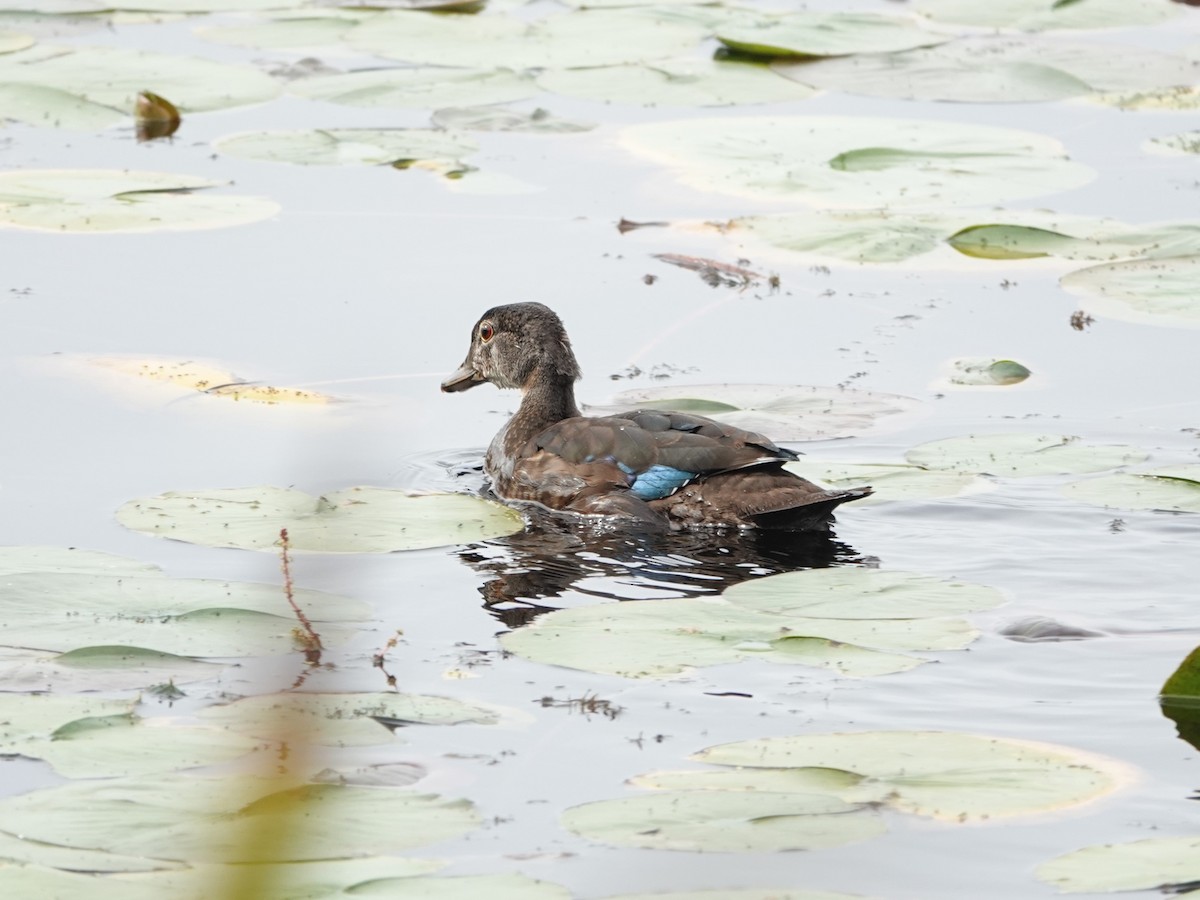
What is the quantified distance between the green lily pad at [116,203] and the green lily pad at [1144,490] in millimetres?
5260

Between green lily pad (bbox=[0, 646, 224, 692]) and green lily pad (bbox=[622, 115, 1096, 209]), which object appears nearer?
green lily pad (bbox=[0, 646, 224, 692])

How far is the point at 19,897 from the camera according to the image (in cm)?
392

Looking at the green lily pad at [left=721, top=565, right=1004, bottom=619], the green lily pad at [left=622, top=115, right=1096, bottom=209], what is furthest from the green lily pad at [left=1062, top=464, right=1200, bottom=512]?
the green lily pad at [left=622, top=115, right=1096, bottom=209]

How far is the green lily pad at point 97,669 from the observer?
5.39 metres

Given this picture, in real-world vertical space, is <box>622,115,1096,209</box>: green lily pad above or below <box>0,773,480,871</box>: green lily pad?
above

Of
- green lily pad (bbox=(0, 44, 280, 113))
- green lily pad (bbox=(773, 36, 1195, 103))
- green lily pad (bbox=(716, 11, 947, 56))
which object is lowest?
green lily pad (bbox=(0, 44, 280, 113))

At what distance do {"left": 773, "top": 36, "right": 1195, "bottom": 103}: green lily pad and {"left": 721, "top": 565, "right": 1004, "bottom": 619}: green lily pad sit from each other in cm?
720

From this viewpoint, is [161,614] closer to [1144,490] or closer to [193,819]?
[193,819]

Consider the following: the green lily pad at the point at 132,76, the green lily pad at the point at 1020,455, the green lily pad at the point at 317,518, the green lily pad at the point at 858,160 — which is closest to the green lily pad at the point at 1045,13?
the green lily pad at the point at 858,160

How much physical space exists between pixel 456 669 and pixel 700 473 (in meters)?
1.97

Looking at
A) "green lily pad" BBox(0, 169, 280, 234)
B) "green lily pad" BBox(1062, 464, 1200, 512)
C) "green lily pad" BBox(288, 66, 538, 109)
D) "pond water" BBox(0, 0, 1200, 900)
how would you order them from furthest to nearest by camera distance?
1. "green lily pad" BBox(288, 66, 538, 109)
2. "green lily pad" BBox(0, 169, 280, 234)
3. "green lily pad" BBox(1062, 464, 1200, 512)
4. "pond water" BBox(0, 0, 1200, 900)

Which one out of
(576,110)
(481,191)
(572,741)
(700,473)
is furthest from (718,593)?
(576,110)

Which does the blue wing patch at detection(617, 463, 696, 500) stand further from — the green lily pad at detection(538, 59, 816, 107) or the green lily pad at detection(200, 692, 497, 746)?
the green lily pad at detection(538, 59, 816, 107)

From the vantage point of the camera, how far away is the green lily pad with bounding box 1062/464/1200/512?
291 inches
